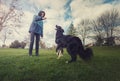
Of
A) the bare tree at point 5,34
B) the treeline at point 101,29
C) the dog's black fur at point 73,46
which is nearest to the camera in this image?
the dog's black fur at point 73,46

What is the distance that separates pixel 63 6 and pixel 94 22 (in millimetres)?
568

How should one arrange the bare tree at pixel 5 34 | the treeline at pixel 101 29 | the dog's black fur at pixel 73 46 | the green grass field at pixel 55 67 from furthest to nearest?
the bare tree at pixel 5 34
the treeline at pixel 101 29
the dog's black fur at pixel 73 46
the green grass field at pixel 55 67

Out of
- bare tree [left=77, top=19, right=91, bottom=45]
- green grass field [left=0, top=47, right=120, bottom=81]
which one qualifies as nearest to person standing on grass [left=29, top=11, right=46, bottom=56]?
green grass field [left=0, top=47, right=120, bottom=81]

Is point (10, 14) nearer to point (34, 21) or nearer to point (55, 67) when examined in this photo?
point (34, 21)

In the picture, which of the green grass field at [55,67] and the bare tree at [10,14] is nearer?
the green grass field at [55,67]

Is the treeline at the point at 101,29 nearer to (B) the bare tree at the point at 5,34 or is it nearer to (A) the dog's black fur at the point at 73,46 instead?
(A) the dog's black fur at the point at 73,46

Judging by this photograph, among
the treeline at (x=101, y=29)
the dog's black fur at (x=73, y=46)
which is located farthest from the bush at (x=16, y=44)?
the treeline at (x=101, y=29)

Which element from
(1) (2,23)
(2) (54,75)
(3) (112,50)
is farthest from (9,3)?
(3) (112,50)

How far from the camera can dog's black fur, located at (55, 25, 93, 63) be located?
3.50 meters

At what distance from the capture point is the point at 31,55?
3.66 meters

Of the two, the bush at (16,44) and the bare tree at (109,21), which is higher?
the bare tree at (109,21)

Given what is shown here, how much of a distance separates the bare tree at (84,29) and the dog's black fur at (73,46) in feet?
0.39

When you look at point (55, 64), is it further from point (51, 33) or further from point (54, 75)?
point (51, 33)

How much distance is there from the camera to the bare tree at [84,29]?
11.9ft
